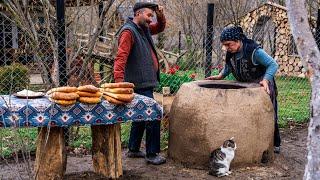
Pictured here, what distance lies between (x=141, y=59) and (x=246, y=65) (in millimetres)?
1228

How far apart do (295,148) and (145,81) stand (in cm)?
247

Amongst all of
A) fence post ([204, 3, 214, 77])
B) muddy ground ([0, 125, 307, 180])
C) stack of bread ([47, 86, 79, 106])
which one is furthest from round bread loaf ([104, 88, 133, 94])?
fence post ([204, 3, 214, 77])

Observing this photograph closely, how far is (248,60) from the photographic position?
18.3 feet

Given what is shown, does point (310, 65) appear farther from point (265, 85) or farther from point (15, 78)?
point (15, 78)

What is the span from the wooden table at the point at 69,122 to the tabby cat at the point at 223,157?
83cm

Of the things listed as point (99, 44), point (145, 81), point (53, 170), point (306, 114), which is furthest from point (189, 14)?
point (53, 170)

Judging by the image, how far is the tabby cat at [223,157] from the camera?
16.5 feet

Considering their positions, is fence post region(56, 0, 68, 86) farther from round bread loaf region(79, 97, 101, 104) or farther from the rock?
round bread loaf region(79, 97, 101, 104)

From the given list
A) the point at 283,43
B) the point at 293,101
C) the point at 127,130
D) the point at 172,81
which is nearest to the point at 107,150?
the point at 127,130

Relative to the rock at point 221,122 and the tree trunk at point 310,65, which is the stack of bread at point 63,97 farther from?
the tree trunk at point 310,65

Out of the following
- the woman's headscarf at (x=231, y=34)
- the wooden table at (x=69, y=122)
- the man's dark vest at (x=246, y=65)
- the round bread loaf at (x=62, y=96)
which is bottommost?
the wooden table at (x=69, y=122)

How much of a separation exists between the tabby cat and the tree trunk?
2042 millimetres

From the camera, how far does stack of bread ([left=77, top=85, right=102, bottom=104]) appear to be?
423 centimetres

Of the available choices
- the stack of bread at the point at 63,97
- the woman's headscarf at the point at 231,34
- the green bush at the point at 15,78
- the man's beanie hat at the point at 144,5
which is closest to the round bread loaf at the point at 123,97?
the stack of bread at the point at 63,97
